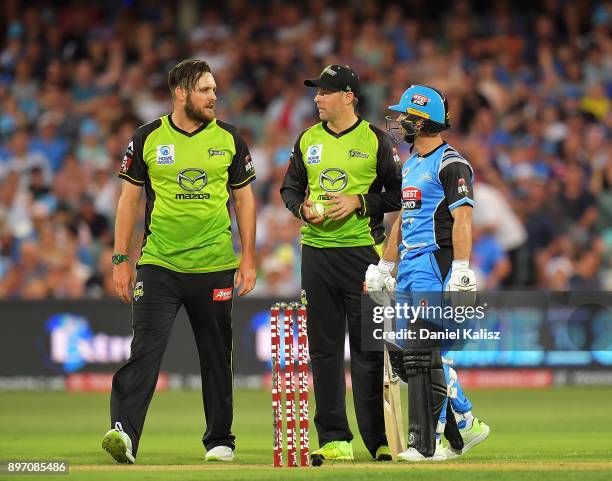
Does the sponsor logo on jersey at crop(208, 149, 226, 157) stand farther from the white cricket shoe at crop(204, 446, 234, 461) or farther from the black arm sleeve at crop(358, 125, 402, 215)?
the white cricket shoe at crop(204, 446, 234, 461)

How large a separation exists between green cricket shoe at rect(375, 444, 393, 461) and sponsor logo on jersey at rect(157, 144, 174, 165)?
8.10ft

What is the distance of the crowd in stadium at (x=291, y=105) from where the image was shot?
1784cm

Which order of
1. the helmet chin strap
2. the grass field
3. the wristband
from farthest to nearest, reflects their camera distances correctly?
the wristband → the helmet chin strap → the grass field

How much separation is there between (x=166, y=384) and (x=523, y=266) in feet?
16.0

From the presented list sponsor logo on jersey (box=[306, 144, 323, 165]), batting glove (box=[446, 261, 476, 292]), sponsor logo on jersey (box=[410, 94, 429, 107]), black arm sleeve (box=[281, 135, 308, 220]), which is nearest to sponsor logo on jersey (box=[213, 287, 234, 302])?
black arm sleeve (box=[281, 135, 308, 220])

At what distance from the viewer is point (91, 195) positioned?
61.8 feet

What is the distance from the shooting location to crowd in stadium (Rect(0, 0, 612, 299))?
17.8 metres

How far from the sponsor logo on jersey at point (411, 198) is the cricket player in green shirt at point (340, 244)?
0.42 m

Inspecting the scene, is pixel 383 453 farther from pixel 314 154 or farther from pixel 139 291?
pixel 314 154

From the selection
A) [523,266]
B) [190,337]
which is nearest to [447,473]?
[190,337]

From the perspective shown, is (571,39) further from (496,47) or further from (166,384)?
(166,384)

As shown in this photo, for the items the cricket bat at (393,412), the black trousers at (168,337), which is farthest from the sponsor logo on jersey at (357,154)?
the cricket bat at (393,412)

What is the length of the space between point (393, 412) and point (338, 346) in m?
0.67

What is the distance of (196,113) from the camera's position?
951cm
